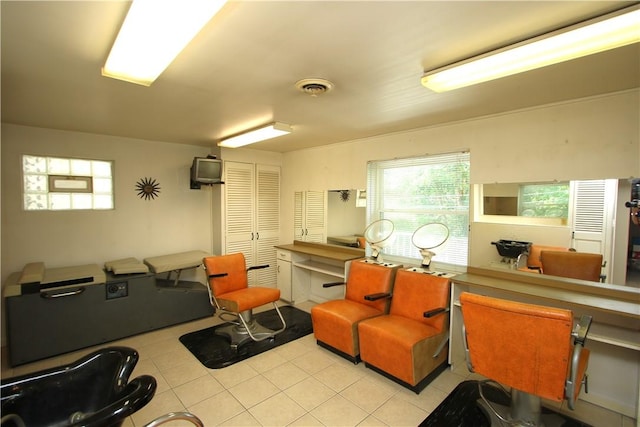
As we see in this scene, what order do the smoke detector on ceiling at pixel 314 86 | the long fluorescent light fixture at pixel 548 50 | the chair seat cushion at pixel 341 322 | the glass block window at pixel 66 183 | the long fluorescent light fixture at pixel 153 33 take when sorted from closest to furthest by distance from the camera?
the long fluorescent light fixture at pixel 153 33
the long fluorescent light fixture at pixel 548 50
the smoke detector on ceiling at pixel 314 86
the chair seat cushion at pixel 341 322
the glass block window at pixel 66 183

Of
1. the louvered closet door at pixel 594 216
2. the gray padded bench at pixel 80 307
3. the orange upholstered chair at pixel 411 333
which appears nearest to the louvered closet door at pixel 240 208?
the gray padded bench at pixel 80 307

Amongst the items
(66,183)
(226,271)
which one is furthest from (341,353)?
(66,183)

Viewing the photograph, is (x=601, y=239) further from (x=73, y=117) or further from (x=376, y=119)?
(x=73, y=117)

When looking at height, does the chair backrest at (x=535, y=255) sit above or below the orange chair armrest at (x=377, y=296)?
above

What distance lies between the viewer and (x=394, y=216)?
3.80 meters

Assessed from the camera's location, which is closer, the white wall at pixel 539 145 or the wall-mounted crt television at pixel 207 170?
the white wall at pixel 539 145

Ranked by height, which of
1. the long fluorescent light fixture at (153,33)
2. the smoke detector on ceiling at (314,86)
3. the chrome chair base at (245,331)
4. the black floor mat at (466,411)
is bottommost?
the black floor mat at (466,411)

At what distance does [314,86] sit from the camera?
2.04 m

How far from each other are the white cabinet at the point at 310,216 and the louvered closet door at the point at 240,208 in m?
0.72

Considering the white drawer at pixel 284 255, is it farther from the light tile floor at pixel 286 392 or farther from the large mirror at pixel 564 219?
the large mirror at pixel 564 219

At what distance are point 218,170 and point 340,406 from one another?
3.25m

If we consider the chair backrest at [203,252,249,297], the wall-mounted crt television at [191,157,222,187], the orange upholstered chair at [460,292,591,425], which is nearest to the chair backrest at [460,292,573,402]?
the orange upholstered chair at [460,292,591,425]

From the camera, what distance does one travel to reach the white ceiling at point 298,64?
127 cm

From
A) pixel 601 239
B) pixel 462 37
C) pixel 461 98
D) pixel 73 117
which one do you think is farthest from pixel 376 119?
pixel 73 117
